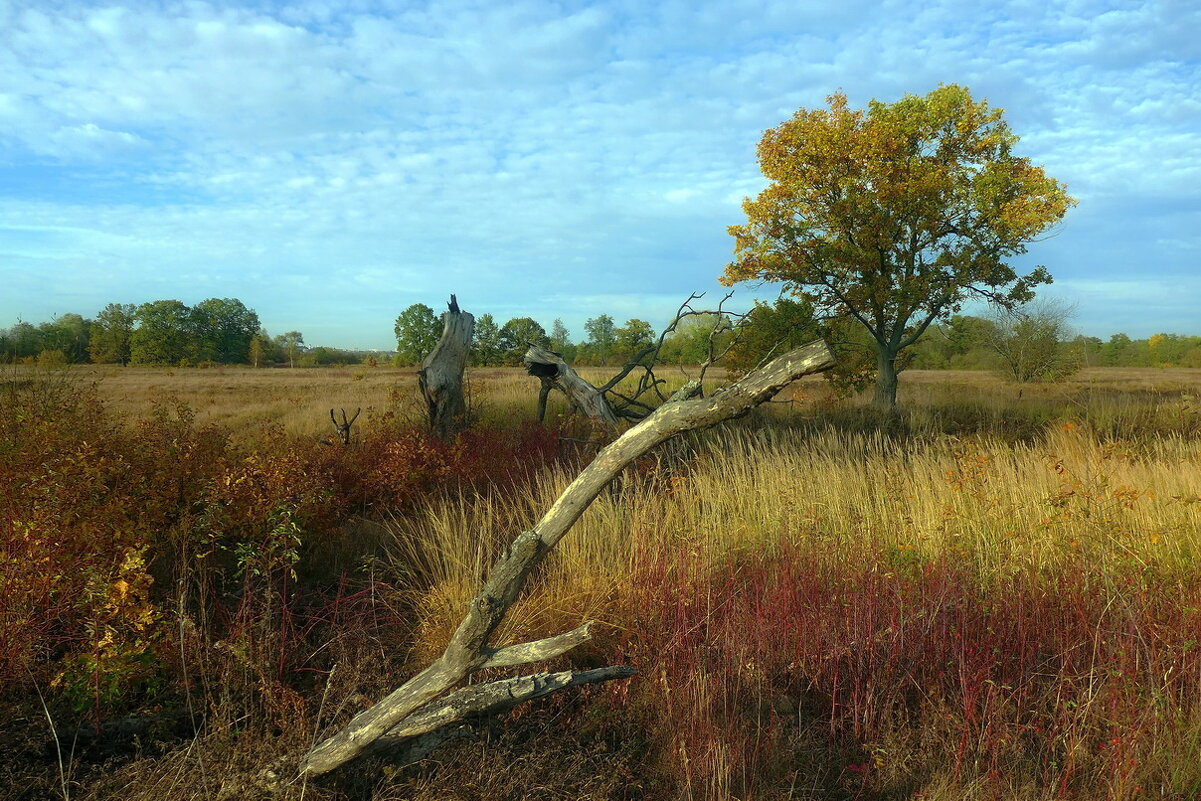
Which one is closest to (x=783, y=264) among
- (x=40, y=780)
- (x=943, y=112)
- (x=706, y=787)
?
(x=943, y=112)

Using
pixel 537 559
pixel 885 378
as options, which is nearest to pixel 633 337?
pixel 885 378

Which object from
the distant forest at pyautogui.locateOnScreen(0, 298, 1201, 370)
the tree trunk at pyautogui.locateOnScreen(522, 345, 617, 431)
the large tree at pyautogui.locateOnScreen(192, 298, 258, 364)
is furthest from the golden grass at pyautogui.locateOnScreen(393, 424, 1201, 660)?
the large tree at pyautogui.locateOnScreen(192, 298, 258, 364)

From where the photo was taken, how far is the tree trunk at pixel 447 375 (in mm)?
9859

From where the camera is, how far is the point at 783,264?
15719 mm

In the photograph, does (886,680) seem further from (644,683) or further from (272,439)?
(272,439)

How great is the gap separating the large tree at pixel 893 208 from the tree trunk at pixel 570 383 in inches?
299

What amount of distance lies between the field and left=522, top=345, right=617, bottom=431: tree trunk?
408 cm

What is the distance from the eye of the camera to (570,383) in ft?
33.7

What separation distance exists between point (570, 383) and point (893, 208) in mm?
9126

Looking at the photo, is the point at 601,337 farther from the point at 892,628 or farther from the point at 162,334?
the point at 892,628

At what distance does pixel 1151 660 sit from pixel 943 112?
51.0 feet

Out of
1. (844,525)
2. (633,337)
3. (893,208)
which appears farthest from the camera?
(633,337)

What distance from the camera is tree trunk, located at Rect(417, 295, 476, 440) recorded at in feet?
32.3

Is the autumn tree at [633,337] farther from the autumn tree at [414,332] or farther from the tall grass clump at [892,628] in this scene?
the tall grass clump at [892,628]
